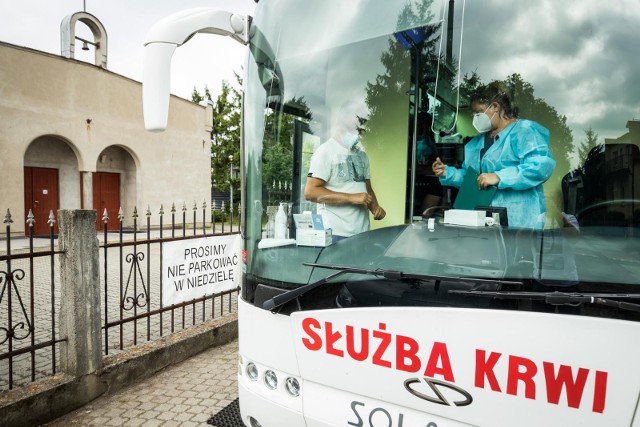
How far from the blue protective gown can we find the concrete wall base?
328 centimetres

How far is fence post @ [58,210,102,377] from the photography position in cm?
342

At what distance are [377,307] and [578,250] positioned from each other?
0.84 m

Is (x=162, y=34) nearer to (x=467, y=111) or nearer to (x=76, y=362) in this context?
(x=467, y=111)

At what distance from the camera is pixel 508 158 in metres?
1.88

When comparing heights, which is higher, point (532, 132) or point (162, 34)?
point (162, 34)

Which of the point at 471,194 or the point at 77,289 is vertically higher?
the point at 471,194

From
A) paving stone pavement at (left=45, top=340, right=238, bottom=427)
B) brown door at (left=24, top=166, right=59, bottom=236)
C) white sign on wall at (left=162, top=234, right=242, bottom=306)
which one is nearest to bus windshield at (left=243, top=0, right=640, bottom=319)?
paving stone pavement at (left=45, top=340, right=238, bottom=427)

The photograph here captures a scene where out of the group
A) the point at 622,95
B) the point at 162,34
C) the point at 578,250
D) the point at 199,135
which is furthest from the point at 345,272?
the point at 199,135

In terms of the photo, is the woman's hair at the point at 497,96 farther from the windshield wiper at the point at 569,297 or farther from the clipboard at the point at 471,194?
the windshield wiper at the point at 569,297

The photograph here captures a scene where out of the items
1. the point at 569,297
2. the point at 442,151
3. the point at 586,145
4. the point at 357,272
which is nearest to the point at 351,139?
the point at 442,151

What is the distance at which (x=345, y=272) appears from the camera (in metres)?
1.94

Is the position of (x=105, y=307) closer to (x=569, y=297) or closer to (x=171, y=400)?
(x=171, y=400)

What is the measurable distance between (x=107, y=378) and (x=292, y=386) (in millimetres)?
2315

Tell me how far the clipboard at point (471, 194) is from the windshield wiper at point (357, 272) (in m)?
0.36
